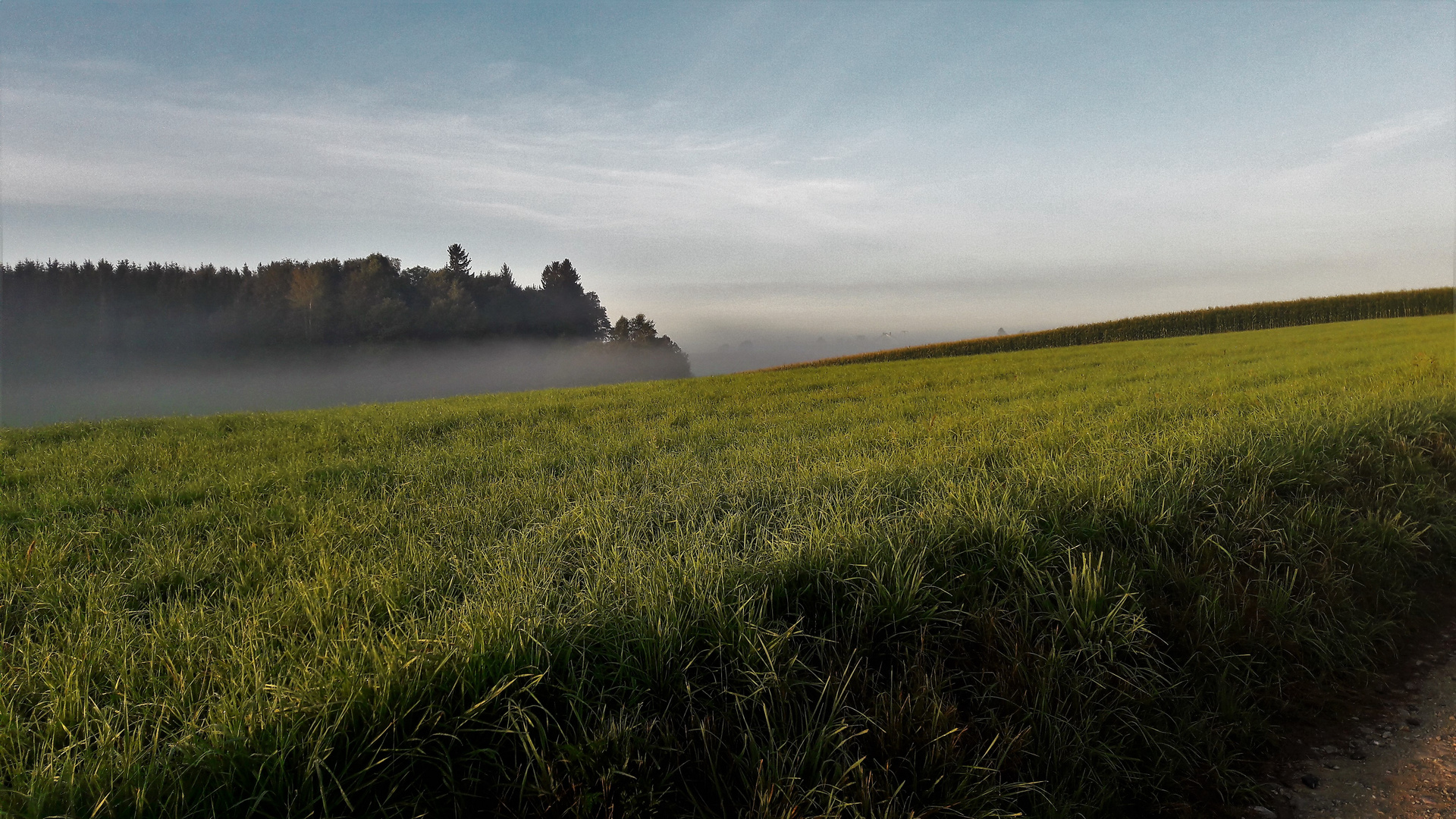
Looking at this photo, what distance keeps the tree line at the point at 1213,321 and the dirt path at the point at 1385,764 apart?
37.1 metres

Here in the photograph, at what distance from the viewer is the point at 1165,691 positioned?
3.08 meters

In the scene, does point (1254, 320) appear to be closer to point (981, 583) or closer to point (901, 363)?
point (901, 363)

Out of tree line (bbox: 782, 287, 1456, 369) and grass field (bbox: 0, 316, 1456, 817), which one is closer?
grass field (bbox: 0, 316, 1456, 817)

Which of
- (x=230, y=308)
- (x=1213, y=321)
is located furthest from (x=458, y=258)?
(x=1213, y=321)

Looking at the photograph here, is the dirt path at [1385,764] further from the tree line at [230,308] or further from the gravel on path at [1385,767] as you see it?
the tree line at [230,308]

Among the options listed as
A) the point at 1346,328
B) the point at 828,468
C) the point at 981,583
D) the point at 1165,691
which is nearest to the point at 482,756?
the point at 981,583

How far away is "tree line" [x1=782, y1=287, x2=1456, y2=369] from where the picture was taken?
42281 mm

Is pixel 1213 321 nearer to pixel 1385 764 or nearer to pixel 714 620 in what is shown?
pixel 1385 764

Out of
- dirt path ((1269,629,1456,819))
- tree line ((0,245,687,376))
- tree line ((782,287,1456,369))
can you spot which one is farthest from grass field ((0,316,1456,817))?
tree line ((0,245,687,376))

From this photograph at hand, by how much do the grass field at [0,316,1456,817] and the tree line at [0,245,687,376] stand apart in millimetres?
61644

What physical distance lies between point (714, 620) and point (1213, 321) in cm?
5526

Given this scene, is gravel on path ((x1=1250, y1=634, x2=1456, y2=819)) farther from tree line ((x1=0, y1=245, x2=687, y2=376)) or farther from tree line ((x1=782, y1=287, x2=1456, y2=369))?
tree line ((x1=0, y1=245, x2=687, y2=376))

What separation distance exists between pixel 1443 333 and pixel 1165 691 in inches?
1063

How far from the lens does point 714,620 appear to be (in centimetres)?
264
